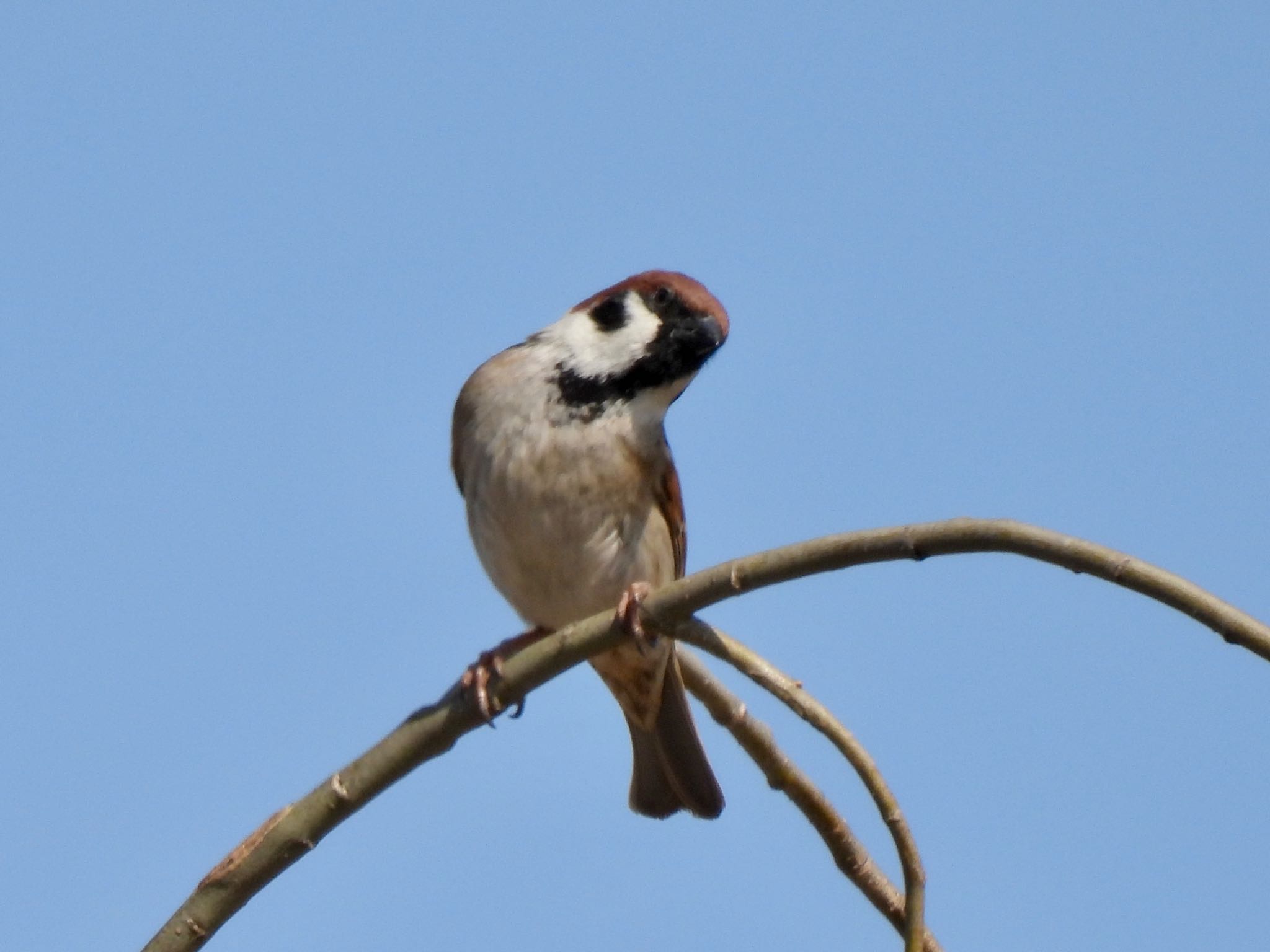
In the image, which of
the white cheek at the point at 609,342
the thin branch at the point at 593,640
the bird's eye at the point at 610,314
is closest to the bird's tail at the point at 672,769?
the white cheek at the point at 609,342

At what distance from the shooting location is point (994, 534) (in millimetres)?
3295

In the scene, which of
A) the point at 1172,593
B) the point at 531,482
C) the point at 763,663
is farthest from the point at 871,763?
the point at 531,482

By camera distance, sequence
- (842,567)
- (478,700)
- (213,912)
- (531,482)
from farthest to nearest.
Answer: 1. (531,482)
2. (478,700)
3. (213,912)
4. (842,567)

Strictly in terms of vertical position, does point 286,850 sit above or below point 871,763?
above

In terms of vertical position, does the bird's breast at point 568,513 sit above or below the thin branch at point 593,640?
above

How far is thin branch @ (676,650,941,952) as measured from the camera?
3.79 meters

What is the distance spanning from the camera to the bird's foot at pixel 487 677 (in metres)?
4.05

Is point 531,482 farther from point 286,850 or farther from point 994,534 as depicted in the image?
point 994,534

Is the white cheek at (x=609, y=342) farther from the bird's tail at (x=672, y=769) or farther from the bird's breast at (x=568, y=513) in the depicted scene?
the bird's tail at (x=672, y=769)

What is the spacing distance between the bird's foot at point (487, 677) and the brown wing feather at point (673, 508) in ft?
2.47

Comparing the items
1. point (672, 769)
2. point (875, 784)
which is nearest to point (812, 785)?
point (875, 784)

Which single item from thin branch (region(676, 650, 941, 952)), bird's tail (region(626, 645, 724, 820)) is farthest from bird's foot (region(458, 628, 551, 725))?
bird's tail (region(626, 645, 724, 820))

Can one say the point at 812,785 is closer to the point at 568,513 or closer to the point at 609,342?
the point at 568,513

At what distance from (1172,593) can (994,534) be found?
34 cm
